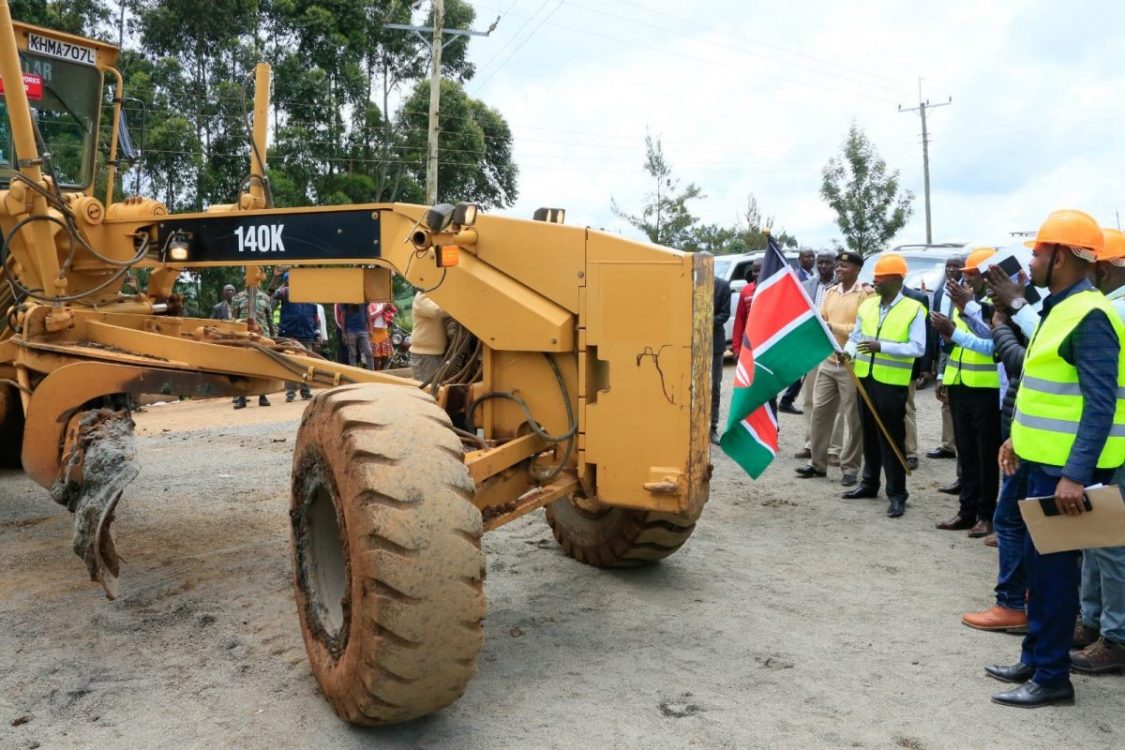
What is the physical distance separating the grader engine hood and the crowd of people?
4.68 ft

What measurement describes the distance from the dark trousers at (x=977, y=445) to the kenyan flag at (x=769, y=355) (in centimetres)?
161

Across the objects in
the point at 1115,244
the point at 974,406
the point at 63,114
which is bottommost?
the point at 974,406

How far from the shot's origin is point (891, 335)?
24.2ft

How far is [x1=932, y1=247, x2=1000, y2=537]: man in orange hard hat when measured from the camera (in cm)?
649

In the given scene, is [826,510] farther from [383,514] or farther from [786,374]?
[383,514]

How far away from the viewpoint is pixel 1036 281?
423 centimetres

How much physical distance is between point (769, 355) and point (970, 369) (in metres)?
2.00

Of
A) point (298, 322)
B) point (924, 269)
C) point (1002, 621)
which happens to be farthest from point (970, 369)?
point (924, 269)

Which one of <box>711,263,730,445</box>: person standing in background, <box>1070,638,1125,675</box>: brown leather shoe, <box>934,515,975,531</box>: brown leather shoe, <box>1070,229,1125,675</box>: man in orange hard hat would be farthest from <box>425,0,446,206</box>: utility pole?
<box>1070,638,1125,675</box>: brown leather shoe

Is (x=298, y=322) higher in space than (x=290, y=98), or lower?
lower

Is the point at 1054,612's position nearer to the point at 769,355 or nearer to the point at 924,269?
the point at 769,355

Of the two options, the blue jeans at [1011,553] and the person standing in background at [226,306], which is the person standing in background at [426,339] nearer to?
the blue jeans at [1011,553]

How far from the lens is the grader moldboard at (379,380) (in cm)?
343

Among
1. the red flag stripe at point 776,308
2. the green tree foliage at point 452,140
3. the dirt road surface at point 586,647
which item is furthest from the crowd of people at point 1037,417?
the green tree foliage at point 452,140
